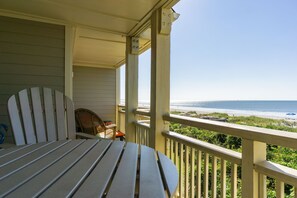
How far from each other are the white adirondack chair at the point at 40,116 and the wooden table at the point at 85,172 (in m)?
0.72

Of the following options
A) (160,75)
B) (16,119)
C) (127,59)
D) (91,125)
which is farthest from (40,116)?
(91,125)

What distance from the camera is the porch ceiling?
2.16 metres

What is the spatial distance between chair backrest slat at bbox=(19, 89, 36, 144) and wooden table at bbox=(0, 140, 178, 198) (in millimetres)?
739

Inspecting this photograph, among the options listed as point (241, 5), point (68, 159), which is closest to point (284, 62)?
point (241, 5)

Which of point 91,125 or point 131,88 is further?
point 91,125

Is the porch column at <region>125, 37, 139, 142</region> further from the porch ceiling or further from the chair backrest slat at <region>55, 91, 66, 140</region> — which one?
the chair backrest slat at <region>55, 91, 66, 140</region>

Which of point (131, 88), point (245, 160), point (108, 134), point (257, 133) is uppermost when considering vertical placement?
point (131, 88)

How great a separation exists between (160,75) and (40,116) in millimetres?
1343

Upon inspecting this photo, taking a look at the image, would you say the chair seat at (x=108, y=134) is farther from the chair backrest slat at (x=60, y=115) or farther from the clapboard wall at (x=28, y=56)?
the chair backrest slat at (x=60, y=115)

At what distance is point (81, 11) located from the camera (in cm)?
237

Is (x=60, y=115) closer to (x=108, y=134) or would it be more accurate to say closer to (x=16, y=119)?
(x=16, y=119)

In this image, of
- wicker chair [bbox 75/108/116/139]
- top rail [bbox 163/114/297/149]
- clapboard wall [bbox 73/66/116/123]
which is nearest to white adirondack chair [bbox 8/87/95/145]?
top rail [bbox 163/114/297/149]

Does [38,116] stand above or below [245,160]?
above

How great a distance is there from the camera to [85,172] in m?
0.77
